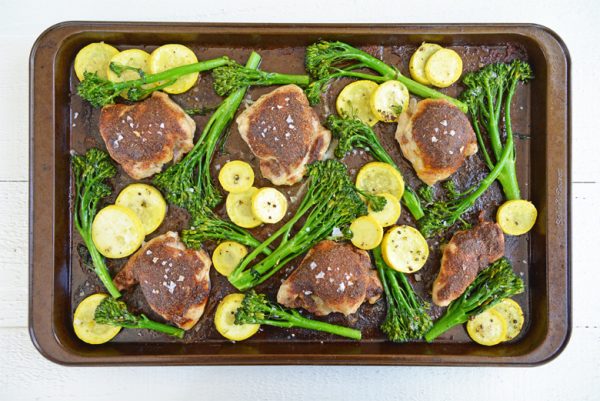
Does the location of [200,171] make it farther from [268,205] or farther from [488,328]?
[488,328]

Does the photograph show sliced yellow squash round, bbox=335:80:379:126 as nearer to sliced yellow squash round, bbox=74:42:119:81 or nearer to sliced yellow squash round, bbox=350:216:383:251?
sliced yellow squash round, bbox=350:216:383:251

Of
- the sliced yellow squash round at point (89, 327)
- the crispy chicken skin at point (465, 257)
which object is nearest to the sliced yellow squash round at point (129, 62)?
the sliced yellow squash round at point (89, 327)

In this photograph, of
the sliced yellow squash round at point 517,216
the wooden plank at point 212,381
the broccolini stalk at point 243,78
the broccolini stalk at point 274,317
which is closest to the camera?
the broccolini stalk at point 274,317

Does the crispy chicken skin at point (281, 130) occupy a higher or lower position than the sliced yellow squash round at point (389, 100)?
lower

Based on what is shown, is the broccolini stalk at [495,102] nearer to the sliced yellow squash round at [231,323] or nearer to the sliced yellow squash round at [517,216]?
the sliced yellow squash round at [517,216]

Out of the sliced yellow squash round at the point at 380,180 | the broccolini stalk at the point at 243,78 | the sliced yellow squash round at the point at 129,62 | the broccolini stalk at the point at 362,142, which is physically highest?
the sliced yellow squash round at the point at 129,62

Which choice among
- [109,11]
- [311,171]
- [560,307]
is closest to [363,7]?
[311,171]
